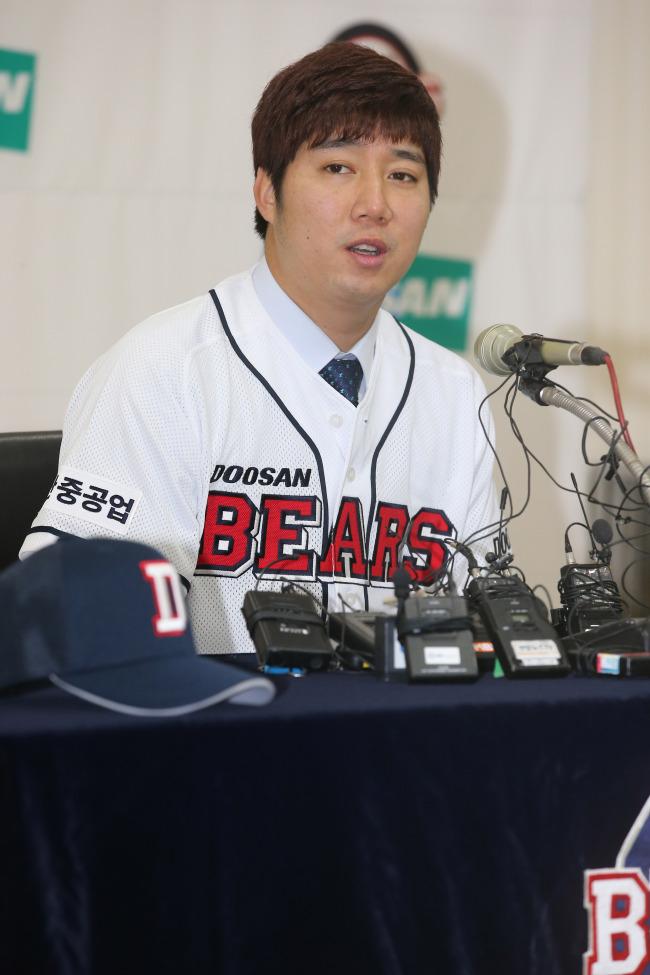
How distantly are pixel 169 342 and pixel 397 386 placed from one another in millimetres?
412

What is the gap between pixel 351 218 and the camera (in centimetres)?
148

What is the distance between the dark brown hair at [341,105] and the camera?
149cm

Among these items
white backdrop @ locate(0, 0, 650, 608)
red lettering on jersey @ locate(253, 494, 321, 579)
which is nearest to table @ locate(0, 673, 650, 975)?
red lettering on jersey @ locate(253, 494, 321, 579)

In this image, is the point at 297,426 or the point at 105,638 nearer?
the point at 105,638

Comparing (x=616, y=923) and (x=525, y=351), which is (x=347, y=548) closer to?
(x=525, y=351)

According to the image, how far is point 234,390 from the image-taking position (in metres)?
1.50

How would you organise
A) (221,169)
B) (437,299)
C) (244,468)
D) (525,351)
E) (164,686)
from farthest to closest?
(437,299), (221,169), (244,468), (525,351), (164,686)

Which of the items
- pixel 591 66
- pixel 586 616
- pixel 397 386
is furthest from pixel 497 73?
pixel 586 616

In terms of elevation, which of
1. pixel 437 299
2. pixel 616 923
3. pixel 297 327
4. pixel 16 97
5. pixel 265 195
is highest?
pixel 16 97

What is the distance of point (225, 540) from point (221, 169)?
1.66 meters

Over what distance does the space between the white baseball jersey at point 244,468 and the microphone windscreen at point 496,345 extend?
29cm

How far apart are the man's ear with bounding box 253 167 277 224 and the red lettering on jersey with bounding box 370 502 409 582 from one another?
1.67 ft

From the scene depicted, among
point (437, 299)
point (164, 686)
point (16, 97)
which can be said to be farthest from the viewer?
point (437, 299)

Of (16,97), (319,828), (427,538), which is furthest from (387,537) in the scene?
(16,97)
